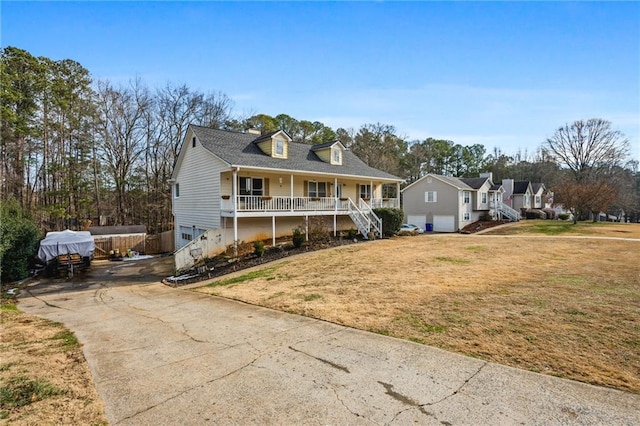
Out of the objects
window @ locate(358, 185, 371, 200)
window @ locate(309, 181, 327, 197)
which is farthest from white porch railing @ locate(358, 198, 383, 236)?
window @ locate(309, 181, 327, 197)

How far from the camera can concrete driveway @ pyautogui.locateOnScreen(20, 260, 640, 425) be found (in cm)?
370

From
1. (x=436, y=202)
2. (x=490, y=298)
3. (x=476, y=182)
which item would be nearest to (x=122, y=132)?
(x=436, y=202)

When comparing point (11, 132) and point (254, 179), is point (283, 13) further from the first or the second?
point (11, 132)

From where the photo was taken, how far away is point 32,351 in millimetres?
5816

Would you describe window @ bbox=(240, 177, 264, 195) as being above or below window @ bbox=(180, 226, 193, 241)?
above

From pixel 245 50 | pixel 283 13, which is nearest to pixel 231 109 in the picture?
pixel 245 50

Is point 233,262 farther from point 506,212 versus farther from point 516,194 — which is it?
point 516,194

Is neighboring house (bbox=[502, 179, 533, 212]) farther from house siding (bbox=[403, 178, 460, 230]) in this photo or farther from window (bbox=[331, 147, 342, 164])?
window (bbox=[331, 147, 342, 164])

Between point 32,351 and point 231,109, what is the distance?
33762mm

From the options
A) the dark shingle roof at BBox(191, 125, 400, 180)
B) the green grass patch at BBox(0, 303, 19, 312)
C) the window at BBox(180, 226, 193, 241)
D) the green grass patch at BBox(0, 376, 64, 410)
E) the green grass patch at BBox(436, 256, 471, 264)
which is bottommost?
the green grass patch at BBox(0, 303, 19, 312)

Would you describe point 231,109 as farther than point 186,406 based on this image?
Yes

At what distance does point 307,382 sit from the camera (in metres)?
4.51

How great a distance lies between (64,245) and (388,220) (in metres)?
19.1

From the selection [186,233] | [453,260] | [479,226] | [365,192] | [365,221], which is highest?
[365,192]
